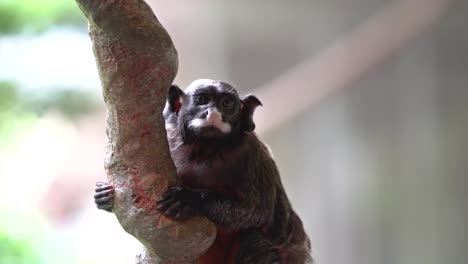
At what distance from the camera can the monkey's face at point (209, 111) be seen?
1685mm

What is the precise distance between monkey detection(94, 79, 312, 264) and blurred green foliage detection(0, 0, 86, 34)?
1.38 metres

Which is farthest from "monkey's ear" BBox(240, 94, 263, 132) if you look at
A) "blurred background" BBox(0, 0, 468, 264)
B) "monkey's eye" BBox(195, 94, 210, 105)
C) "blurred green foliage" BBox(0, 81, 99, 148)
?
"blurred background" BBox(0, 0, 468, 264)

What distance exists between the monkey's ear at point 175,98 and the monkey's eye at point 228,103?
0.11 m

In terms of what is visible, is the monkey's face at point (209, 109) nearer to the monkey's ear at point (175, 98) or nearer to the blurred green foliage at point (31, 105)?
the monkey's ear at point (175, 98)

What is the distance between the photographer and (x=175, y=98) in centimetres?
180

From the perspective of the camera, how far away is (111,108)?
54.2 inches

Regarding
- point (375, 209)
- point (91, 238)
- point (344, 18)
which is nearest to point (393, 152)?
point (375, 209)

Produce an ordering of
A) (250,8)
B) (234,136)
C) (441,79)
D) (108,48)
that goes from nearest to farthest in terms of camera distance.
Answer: (108,48)
(234,136)
(250,8)
(441,79)

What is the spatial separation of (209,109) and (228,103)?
68 mm

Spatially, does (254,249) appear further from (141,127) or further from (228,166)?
(141,127)

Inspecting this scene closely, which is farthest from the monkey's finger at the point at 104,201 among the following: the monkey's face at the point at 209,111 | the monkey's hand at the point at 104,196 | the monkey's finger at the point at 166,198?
the monkey's face at the point at 209,111

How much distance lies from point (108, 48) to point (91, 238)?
197 centimetres

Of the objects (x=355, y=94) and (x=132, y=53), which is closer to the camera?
(x=132, y=53)

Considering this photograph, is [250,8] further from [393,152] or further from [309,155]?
[393,152]
